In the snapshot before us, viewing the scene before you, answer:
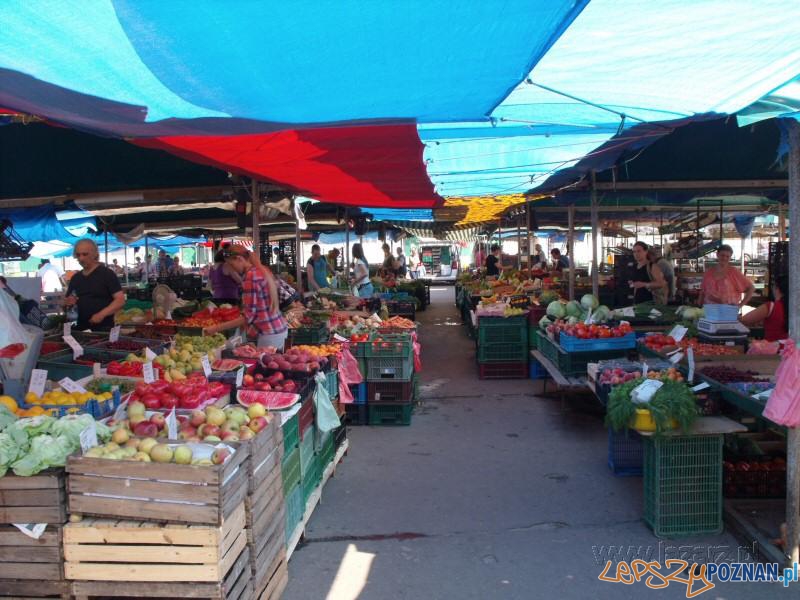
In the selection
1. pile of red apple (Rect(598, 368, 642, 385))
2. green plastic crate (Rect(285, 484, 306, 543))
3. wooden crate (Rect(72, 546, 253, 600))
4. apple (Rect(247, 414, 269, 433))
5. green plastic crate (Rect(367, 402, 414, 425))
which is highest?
apple (Rect(247, 414, 269, 433))

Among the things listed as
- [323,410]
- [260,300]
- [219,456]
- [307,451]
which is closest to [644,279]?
[260,300]

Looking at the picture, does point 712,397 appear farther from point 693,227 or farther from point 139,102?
point 693,227

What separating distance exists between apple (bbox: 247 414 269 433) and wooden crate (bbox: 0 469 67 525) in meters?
1.06

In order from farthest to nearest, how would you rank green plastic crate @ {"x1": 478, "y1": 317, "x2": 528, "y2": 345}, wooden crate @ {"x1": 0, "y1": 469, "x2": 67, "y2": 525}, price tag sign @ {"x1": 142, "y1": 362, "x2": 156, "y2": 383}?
green plastic crate @ {"x1": 478, "y1": 317, "x2": 528, "y2": 345} → price tag sign @ {"x1": 142, "y1": 362, "x2": 156, "y2": 383} → wooden crate @ {"x1": 0, "y1": 469, "x2": 67, "y2": 525}

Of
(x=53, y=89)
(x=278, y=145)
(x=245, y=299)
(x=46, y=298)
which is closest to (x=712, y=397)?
(x=278, y=145)

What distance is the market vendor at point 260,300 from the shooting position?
6.87 m

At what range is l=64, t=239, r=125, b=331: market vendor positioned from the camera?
282 inches

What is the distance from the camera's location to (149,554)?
3236 millimetres

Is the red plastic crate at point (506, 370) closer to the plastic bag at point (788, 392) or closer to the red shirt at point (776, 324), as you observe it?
the red shirt at point (776, 324)

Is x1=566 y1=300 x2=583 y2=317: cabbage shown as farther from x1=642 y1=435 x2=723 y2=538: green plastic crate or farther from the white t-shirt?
the white t-shirt

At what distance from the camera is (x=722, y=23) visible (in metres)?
2.77

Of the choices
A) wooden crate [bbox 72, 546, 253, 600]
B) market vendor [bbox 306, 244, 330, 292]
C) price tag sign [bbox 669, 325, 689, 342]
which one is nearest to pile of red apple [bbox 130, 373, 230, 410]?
wooden crate [bbox 72, 546, 253, 600]

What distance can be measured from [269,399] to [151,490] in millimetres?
1607

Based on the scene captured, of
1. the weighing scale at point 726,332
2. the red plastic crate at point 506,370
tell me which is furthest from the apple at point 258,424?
the red plastic crate at point 506,370
